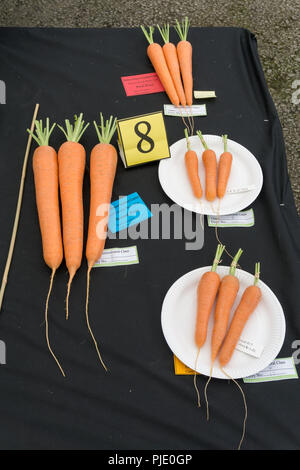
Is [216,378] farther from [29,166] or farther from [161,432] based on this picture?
[29,166]

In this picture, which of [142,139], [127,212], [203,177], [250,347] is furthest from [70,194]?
[250,347]

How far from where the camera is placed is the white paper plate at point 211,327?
2.62 feet

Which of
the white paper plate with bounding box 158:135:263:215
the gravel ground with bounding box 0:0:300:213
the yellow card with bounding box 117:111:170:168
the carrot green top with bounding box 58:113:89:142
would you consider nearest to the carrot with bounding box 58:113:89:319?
the carrot green top with bounding box 58:113:89:142

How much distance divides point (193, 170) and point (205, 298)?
1.35 feet

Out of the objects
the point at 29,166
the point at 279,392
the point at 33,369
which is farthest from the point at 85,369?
the point at 29,166

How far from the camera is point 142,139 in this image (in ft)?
3.51

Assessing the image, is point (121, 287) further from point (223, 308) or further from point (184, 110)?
point (184, 110)

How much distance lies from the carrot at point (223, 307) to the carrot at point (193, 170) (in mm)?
253

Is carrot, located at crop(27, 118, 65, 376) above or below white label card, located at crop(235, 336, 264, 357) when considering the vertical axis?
above

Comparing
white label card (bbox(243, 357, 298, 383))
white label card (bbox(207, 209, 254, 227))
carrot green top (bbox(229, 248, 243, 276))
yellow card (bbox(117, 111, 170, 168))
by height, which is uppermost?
yellow card (bbox(117, 111, 170, 168))

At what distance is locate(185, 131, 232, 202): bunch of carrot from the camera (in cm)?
103

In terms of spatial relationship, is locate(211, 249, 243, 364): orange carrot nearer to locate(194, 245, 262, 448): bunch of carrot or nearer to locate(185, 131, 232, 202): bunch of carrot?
locate(194, 245, 262, 448): bunch of carrot

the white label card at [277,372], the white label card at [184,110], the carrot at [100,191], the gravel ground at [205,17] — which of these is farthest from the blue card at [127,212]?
the gravel ground at [205,17]

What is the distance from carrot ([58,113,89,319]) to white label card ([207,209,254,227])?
386mm
